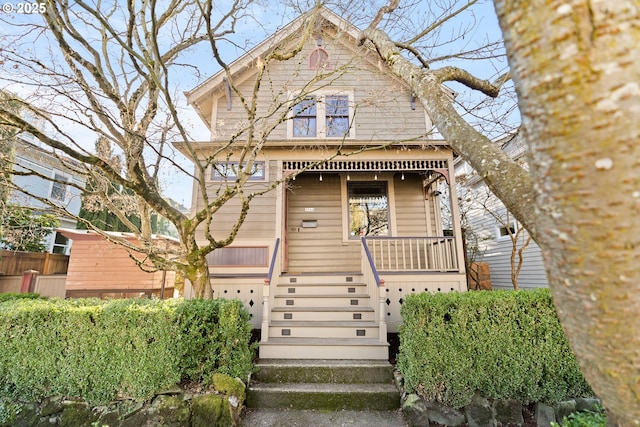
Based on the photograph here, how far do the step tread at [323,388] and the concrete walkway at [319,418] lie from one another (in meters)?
0.22

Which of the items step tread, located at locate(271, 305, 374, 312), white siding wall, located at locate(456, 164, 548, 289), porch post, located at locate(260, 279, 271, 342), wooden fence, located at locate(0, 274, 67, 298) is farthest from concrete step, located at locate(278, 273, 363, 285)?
wooden fence, located at locate(0, 274, 67, 298)

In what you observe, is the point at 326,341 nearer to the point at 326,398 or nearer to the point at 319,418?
the point at 326,398

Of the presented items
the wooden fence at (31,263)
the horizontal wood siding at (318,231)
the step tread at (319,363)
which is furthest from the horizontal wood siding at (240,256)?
the wooden fence at (31,263)

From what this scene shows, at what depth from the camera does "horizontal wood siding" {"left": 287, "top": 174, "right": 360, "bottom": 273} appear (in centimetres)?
747

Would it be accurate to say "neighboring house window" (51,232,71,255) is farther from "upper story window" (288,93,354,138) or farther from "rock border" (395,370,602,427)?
"rock border" (395,370,602,427)

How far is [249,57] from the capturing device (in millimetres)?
8250

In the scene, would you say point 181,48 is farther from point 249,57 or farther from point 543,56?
point 543,56

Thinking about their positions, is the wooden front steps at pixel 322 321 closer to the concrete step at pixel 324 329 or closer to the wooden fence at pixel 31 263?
the concrete step at pixel 324 329

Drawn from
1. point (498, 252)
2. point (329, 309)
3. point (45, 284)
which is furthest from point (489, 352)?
point (45, 284)

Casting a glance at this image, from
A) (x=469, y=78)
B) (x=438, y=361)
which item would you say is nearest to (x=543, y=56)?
(x=469, y=78)

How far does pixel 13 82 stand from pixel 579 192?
21.7 ft

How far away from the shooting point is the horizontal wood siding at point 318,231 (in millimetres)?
7473

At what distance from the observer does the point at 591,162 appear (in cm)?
76

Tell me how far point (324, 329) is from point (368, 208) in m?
3.81
